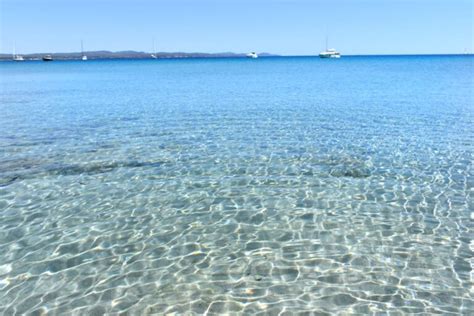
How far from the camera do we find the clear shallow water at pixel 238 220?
704 centimetres

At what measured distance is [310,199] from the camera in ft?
36.7

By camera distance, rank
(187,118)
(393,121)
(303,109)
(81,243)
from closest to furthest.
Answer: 1. (81,243)
2. (393,121)
3. (187,118)
4. (303,109)

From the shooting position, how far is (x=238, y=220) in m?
9.99

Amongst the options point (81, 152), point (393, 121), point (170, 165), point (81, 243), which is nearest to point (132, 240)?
point (81, 243)

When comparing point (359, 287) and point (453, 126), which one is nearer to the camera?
point (359, 287)

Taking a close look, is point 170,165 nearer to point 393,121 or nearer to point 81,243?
point 81,243

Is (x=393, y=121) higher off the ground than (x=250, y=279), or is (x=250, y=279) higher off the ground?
(x=393, y=121)

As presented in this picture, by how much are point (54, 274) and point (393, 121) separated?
19.7 metres

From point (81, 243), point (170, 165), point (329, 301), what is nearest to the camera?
point (329, 301)

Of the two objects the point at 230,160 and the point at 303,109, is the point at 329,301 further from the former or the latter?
the point at 303,109

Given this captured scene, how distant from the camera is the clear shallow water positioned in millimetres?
7043

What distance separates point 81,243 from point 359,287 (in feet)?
19.0

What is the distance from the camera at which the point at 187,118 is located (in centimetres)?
2436

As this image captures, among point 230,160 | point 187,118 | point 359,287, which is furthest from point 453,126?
point 359,287
